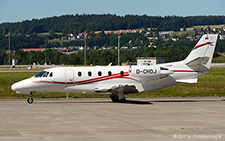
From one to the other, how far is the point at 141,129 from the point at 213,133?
287 centimetres

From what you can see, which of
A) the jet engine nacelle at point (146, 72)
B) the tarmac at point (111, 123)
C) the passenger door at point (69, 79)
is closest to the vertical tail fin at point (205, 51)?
the jet engine nacelle at point (146, 72)

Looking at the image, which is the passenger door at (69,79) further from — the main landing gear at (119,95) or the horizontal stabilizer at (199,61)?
the horizontal stabilizer at (199,61)

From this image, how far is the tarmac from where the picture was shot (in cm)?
1594

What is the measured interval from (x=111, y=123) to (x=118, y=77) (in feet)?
36.4

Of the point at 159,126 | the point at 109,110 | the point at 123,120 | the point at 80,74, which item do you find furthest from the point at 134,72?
the point at 159,126

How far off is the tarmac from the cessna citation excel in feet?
10.8

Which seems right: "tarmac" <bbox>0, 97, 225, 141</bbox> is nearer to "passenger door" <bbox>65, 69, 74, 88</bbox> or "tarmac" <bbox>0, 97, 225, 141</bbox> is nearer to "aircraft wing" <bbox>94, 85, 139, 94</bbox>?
"aircraft wing" <bbox>94, 85, 139, 94</bbox>

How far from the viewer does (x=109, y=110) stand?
24.7m

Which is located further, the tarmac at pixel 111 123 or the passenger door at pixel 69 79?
the passenger door at pixel 69 79

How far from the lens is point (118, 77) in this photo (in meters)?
30.2

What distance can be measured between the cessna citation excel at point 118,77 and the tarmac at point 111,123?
3284mm

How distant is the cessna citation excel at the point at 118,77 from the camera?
29344mm

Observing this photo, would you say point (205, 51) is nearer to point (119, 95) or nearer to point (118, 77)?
point (118, 77)

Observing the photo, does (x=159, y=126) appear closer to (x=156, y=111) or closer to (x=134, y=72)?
(x=156, y=111)
